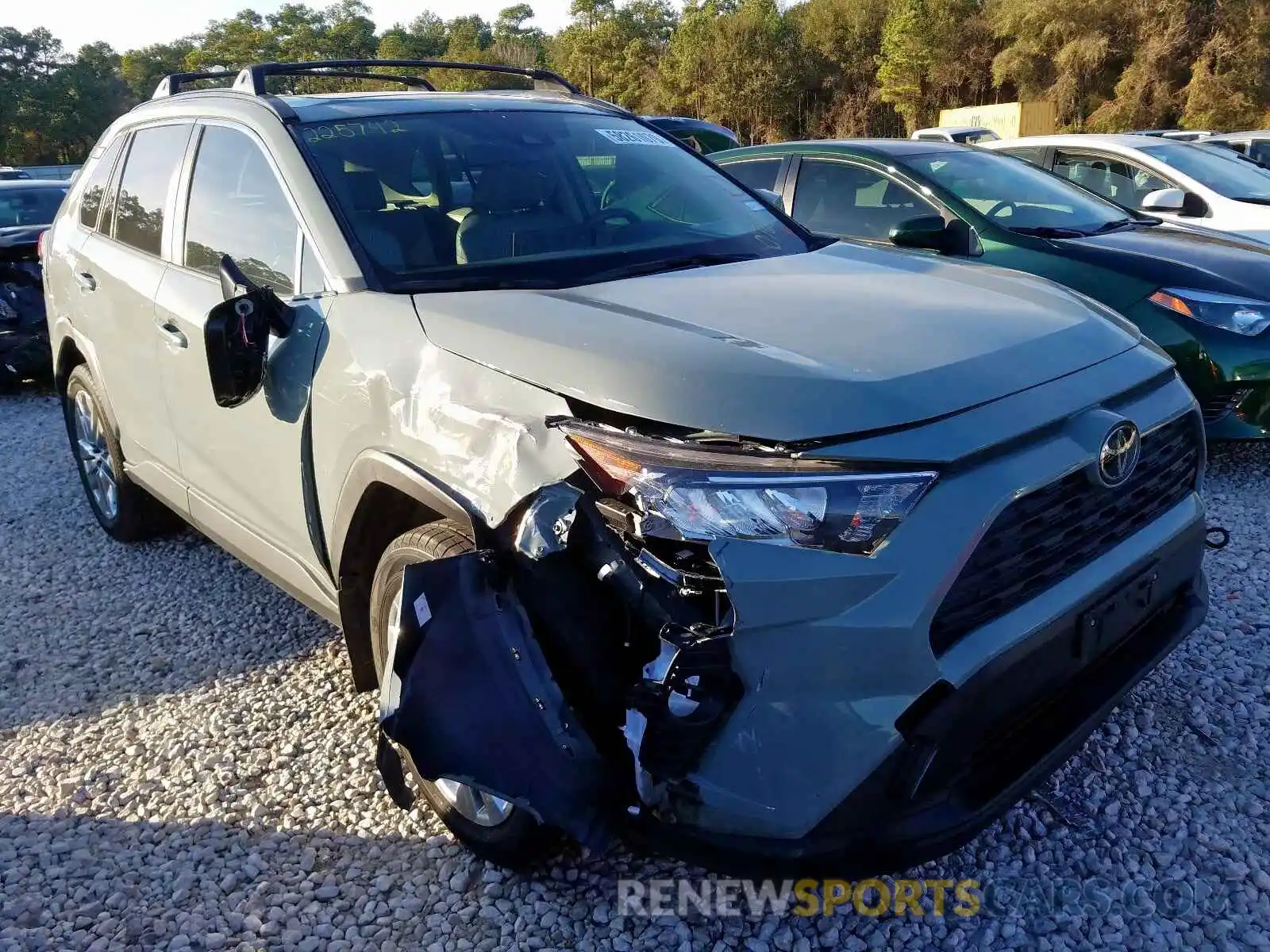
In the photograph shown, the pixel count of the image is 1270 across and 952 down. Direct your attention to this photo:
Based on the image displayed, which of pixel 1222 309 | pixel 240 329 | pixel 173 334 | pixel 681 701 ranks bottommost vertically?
pixel 681 701

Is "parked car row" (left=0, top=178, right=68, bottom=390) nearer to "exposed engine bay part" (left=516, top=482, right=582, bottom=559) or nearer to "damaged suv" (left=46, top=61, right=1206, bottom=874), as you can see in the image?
"damaged suv" (left=46, top=61, right=1206, bottom=874)

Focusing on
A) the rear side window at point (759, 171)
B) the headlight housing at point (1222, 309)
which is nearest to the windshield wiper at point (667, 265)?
the headlight housing at point (1222, 309)

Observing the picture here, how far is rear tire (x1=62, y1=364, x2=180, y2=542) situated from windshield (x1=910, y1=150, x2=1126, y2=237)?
440 cm

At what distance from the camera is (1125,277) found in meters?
4.91

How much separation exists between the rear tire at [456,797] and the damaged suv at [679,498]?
12mm

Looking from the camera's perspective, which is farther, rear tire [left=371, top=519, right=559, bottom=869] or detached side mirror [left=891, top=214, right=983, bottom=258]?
detached side mirror [left=891, top=214, right=983, bottom=258]

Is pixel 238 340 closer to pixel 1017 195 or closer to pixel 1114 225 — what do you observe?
pixel 1017 195

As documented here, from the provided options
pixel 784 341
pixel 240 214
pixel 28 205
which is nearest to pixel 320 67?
pixel 240 214

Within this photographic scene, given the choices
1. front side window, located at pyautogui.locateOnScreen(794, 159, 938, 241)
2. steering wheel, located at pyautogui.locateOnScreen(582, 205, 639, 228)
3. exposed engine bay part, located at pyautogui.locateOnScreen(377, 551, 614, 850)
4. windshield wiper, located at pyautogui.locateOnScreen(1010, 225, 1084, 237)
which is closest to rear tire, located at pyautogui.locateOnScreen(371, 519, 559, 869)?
exposed engine bay part, located at pyautogui.locateOnScreen(377, 551, 614, 850)

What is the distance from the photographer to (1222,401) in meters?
4.63

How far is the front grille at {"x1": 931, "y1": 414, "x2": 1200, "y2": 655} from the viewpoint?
1.86 meters

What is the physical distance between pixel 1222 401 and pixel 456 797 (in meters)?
4.04

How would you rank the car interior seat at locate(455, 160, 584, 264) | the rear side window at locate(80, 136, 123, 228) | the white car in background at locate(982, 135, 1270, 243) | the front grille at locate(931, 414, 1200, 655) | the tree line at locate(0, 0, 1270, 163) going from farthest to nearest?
1. the tree line at locate(0, 0, 1270, 163)
2. the white car in background at locate(982, 135, 1270, 243)
3. the rear side window at locate(80, 136, 123, 228)
4. the car interior seat at locate(455, 160, 584, 264)
5. the front grille at locate(931, 414, 1200, 655)

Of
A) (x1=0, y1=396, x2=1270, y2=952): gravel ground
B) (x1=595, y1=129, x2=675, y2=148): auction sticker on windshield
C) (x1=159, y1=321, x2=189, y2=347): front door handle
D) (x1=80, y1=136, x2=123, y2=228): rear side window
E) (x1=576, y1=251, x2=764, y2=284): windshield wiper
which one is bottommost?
(x1=0, y1=396, x2=1270, y2=952): gravel ground
